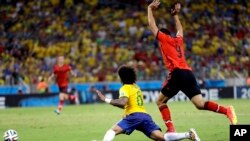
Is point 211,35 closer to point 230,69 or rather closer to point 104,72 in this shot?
point 230,69

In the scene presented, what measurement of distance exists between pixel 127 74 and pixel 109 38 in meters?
27.7

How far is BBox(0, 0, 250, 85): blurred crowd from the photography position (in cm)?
3766

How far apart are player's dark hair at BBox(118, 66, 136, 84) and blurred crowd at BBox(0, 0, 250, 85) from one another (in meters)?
23.7

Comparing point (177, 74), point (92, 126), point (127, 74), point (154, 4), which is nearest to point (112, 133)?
point (127, 74)

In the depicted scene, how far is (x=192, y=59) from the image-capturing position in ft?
126

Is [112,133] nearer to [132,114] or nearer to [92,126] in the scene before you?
[132,114]

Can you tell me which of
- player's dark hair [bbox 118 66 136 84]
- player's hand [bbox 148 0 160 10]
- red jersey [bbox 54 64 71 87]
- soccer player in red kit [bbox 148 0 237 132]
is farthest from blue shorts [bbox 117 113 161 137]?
red jersey [bbox 54 64 71 87]

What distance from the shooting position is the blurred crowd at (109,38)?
37.7 metres

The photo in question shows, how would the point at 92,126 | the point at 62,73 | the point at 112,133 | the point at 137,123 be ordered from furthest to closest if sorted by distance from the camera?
1. the point at 62,73
2. the point at 92,126
3. the point at 137,123
4. the point at 112,133

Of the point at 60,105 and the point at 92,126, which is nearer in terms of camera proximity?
the point at 92,126

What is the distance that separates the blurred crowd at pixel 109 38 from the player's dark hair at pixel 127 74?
934 inches

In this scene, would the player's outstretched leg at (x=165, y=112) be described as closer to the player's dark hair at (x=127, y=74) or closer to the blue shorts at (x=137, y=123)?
the blue shorts at (x=137, y=123)

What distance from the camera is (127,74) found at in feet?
42.6

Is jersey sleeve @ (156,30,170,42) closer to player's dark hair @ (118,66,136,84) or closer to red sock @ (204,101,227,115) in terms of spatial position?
red sock @ (204,101,227,115)
